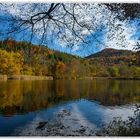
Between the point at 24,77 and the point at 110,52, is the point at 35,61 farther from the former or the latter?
the point at 110,52

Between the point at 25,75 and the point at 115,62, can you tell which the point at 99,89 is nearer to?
the point at 115,62

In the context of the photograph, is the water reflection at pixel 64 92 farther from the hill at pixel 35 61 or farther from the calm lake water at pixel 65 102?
the hill at pixel 35 61

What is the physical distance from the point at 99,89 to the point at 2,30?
127 centimetres

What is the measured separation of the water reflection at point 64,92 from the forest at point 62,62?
10cm

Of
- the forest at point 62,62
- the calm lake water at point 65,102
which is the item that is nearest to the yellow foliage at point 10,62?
the forest at point 62,62

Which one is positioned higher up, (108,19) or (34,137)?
(108,19)

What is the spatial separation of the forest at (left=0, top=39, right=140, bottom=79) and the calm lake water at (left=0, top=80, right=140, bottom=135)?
11cm

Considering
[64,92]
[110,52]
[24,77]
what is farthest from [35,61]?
[110,52]

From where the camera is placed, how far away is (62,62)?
4164 mm

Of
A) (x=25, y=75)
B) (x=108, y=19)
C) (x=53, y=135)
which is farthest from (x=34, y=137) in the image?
(x=108, y=19)

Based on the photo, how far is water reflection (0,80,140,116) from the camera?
3986 millimetres

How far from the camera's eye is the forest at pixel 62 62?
4008 mm

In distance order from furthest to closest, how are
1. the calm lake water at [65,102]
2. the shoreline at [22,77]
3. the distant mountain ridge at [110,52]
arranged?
the shoreline at [22,77] → the distant mountain ridge at [110,52] → the calm lake water at [65,102]

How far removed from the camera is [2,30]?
3.87m
